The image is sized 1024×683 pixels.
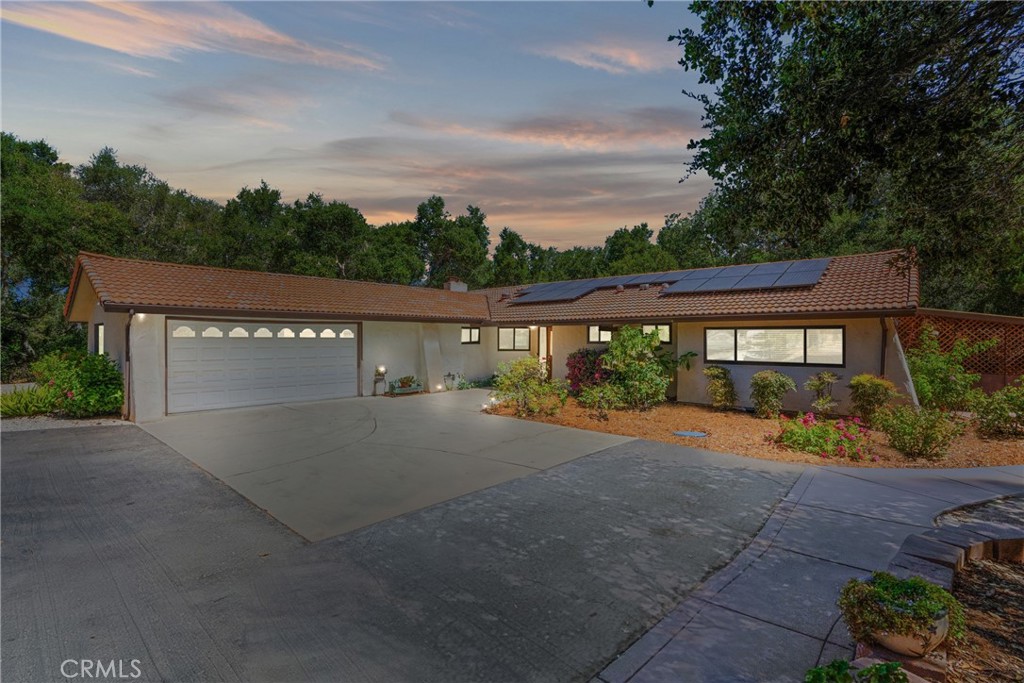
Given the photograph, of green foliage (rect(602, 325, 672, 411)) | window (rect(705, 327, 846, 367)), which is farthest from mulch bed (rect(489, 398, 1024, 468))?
window (rect(705, 327, 846, 367))

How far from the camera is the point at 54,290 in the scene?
20422 millimetres

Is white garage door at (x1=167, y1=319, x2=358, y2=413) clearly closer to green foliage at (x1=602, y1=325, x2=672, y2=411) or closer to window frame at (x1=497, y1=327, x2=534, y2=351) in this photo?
window frame at (x1=497, y1=327, x2=534, y2=351)

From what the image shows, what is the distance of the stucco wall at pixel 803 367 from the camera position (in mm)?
10781

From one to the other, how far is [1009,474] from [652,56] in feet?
26.2

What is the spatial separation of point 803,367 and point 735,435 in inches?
144

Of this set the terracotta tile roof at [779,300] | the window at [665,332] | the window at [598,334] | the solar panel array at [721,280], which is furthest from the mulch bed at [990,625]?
the window at [598,334]

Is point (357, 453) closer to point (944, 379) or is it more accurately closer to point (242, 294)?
point (242, 294)

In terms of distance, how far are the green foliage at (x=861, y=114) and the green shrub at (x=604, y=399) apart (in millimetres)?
7308

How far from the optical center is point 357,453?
26.9ft

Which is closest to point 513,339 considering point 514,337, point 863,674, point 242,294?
point 514,337

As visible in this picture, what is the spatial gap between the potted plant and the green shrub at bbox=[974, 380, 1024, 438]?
29.6ft

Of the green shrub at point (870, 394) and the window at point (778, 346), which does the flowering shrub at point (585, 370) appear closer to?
the window at point (778, 346)

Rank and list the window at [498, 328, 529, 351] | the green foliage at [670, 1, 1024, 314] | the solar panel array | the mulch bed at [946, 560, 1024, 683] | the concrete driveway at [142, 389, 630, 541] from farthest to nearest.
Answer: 1. the window at [498, 328, 529, 351]
2. the solar panel array
3. the concrete driveway at [142, 389, 630, 541]
4. the green foliage at [670, 1, 1024, 314]
5. the mulch bed at [946, 560, 1024, 683]

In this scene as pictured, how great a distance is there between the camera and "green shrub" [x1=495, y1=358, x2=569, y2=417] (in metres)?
11.8
